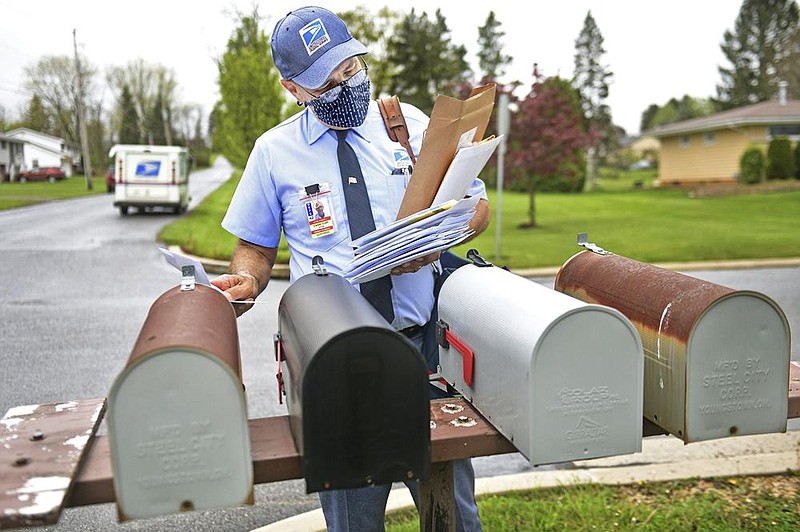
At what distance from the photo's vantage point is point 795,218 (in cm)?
1888

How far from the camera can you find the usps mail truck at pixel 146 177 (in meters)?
24.5

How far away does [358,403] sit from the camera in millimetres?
1467

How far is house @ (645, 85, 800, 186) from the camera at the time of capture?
33375 mm

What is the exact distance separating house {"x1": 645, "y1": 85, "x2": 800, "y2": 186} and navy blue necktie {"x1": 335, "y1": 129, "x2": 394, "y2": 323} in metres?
33.1

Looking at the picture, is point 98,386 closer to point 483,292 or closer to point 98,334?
point 98,334

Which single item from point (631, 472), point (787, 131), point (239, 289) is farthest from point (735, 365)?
point (787, 131)

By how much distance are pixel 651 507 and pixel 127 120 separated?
84014 millimetres

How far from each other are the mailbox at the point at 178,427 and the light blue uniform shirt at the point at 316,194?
0.83 m

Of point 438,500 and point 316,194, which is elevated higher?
point 316,194

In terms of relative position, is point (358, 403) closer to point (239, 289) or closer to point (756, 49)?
point (239, 289)

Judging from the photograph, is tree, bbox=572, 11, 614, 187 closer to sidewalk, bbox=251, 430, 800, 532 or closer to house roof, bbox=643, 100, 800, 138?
house roof, bbox=643, 100, 800, 138

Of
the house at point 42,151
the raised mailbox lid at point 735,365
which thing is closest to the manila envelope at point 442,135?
the raised mailbox lid at point 735,365

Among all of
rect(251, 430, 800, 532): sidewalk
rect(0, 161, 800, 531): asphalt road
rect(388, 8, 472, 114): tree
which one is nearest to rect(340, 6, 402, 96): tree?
rect(388, 8, 472, 114): tree

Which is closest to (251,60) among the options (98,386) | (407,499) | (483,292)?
(98,386)
